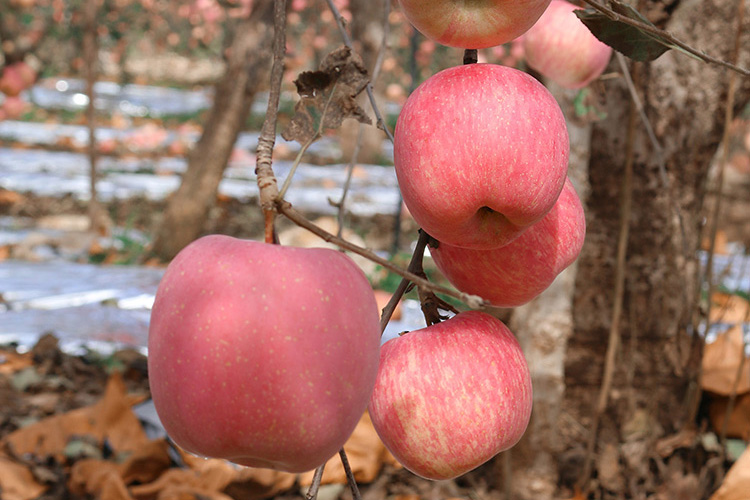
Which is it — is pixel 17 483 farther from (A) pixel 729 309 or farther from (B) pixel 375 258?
(A) pixel 729 309

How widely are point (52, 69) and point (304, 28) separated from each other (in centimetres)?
363

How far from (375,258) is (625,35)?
0.23 metres

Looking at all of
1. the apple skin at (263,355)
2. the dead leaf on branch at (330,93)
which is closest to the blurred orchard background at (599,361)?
the dead leaf on branch at (330,93)

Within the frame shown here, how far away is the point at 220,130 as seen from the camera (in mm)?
2773

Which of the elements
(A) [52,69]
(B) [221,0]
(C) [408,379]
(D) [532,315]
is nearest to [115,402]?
(D) [532,315]

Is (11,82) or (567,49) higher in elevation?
(567,49)

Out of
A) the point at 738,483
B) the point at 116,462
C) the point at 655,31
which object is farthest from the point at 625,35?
the point at 116,462

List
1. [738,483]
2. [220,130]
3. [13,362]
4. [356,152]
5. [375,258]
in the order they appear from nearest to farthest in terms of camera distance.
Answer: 1. [375,258]
2. [356,152]
3. [738,483]
4. [13,362]
5. [220,130]

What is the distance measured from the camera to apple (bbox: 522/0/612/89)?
859 mm

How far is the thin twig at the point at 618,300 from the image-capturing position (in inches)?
53.0

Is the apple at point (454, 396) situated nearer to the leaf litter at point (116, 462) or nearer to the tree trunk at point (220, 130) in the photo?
the leaf litter at point (116, 462)

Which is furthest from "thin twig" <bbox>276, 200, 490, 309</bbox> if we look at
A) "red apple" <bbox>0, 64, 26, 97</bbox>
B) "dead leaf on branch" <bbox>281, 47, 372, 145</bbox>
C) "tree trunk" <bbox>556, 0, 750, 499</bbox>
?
"red apple" <bbox>0, 64, 26, 97</bbox>

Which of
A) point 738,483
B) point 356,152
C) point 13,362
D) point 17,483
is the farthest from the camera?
point 13,362

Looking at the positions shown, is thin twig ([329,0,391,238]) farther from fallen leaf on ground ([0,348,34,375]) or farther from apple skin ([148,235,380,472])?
fallen leaf on ground ([0,348,34,375])
